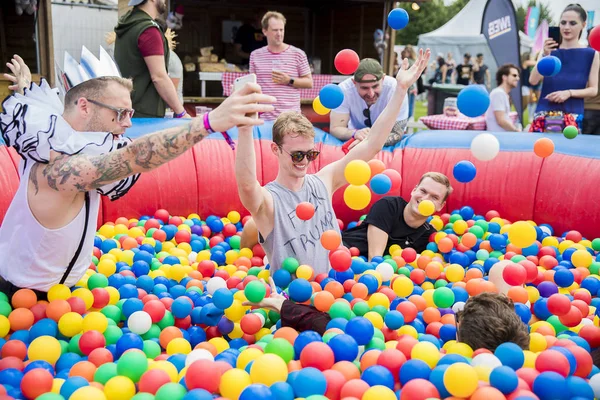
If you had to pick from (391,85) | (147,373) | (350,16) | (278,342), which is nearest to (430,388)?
(278,342)

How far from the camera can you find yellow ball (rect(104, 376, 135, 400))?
1.89 meters

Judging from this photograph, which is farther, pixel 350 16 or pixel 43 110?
pixel 350 16

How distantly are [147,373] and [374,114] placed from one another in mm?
2855

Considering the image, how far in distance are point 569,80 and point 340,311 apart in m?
3.23

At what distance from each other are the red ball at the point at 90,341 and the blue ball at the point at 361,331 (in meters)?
0.94

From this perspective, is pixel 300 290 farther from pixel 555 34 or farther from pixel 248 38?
pixel 248 38

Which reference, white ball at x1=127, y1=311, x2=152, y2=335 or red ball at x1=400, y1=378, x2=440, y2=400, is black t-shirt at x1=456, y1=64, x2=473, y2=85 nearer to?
white ball at x1=127, y1=311, x2=152, y2=335

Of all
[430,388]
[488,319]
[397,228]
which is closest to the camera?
[430,388]

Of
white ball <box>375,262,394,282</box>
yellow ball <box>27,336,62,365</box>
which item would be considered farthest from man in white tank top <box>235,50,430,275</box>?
yellow ball <box>27,336,62,365</box>

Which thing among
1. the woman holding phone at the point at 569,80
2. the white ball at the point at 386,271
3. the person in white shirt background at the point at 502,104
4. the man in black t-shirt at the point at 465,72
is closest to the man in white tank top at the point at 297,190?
the white ball at the point at 386,271

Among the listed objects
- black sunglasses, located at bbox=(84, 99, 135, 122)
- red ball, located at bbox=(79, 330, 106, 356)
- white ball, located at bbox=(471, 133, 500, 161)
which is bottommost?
red ball, located at bbox=(79, 330, 106, 356)

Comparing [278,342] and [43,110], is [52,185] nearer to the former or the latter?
[43,110]

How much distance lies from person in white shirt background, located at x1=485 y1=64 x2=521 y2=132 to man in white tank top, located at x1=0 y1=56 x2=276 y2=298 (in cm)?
413

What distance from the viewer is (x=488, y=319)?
2041 mm
